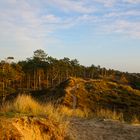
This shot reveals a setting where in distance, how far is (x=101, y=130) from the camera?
10.5 metres

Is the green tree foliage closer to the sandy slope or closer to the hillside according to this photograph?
the hillside

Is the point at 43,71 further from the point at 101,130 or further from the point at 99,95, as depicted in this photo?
the point at 101,130

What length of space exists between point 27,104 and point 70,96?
15.0 m

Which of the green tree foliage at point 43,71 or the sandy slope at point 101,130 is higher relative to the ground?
the green tree foliage at point 43,71

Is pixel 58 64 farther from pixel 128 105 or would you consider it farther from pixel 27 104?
pixel 27 104

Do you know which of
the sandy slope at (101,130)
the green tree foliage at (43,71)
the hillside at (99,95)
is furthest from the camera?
the green tree foliage at (43,71)

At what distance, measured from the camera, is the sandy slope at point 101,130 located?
9805 millimetres

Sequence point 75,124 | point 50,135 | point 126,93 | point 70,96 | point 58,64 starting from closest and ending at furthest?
point 50,135, point 75,124, point 70,96, point 126,93, point 58,64

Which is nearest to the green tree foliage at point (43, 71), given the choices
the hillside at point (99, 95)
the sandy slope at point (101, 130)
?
the hillside at point (99, 95)

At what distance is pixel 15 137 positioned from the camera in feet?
24.7

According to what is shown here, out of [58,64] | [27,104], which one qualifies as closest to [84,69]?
[58,64]

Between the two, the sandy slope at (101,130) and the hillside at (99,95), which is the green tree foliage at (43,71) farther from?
the sandy slope at (101,130)

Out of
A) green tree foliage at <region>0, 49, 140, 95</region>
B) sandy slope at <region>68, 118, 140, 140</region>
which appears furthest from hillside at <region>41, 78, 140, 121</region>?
green tree foliage at <region>0, 49, 140, 95</region>

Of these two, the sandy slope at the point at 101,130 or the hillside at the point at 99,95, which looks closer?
the sandy slope at the point at 101,130
